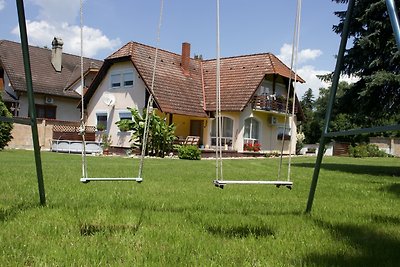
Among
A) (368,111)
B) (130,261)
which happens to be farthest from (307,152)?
(130,261)

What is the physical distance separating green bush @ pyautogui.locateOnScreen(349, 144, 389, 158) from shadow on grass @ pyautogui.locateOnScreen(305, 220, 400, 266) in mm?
32861

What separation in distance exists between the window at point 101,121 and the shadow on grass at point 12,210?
25.1 metres

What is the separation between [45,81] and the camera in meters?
34.8

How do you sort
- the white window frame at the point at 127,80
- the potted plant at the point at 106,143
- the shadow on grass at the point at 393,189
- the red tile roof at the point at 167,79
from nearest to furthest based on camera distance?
the shadow on grass at the point at 393,189 → the potted plant at the point at 106,143 → the red tile roof at the point at 167,79 → the white window frame at the point at 127,80

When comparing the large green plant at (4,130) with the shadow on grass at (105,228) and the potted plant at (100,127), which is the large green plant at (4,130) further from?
the shadow on grass at (105,228)

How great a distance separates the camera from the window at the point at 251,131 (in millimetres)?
30516

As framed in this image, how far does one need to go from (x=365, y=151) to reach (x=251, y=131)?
1079 cm

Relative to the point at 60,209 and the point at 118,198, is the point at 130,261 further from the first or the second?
the point at 118,198

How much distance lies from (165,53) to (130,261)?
28.4 meters

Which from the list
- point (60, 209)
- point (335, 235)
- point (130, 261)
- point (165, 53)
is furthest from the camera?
point (165, 53)

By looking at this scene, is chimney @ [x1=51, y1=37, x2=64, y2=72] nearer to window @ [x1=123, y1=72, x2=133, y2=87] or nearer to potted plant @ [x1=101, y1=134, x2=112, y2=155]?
window @ [x1=123, y1=72, x2=133, y2=87]

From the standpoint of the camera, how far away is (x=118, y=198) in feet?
19.9

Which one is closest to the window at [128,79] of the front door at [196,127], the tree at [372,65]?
the front door at [196,127]

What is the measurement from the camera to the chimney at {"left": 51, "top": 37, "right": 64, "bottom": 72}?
122 ft
